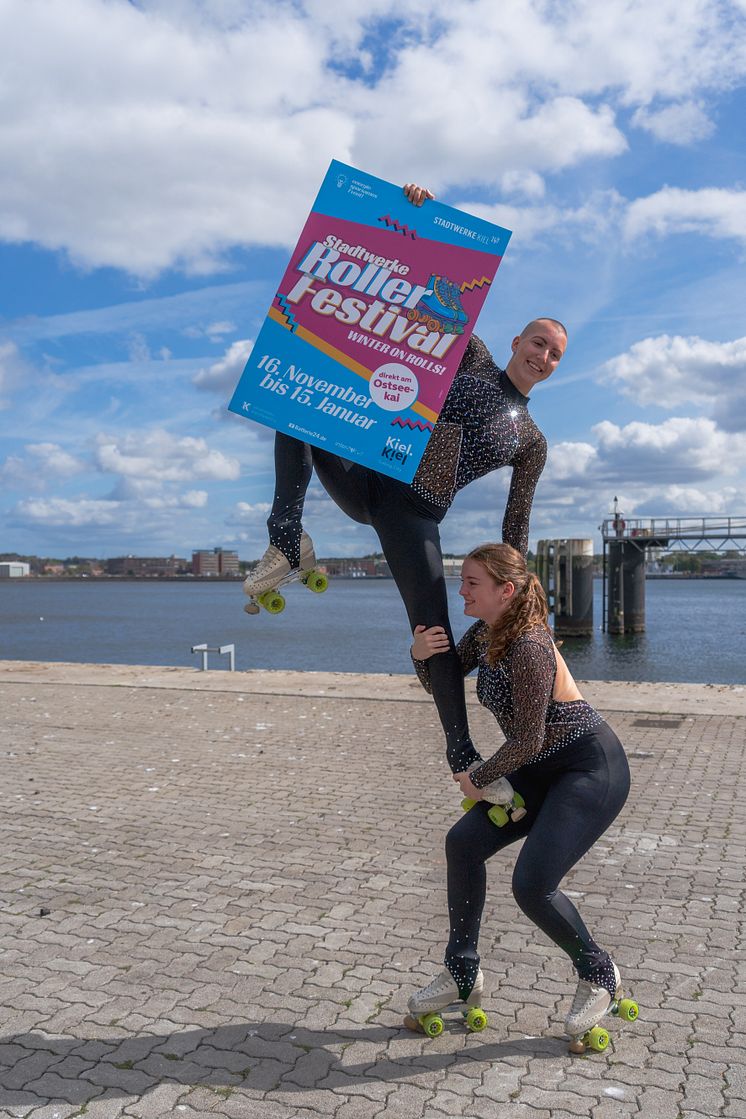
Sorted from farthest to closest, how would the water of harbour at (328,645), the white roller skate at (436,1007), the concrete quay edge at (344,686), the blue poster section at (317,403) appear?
1. the water of harbour at (328,645)
2. the concrete quay edge at (344,686)
3. the white roller skate at (436,1007)
4. the blue poster section at (317,403)

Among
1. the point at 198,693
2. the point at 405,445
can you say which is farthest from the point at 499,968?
Answer: the point at 198,693

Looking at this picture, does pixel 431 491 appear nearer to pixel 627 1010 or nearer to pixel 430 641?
pixel 430 641

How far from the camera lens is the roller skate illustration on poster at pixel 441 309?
3.87 meters

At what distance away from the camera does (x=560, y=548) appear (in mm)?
59938

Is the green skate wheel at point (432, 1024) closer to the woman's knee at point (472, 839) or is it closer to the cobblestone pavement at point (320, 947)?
the cobblestone pavement at point (320, 947)

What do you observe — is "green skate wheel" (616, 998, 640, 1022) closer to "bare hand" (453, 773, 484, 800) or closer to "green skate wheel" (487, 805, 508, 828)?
"green skate wheel" (487, 805, 508, 828)

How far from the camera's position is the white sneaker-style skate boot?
4.12 metres

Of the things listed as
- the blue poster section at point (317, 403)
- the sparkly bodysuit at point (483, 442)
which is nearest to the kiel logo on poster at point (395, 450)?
the blue poster section at point (317, 403)

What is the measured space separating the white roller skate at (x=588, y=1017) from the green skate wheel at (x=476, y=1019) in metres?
0.38

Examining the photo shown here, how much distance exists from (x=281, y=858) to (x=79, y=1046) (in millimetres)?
2941

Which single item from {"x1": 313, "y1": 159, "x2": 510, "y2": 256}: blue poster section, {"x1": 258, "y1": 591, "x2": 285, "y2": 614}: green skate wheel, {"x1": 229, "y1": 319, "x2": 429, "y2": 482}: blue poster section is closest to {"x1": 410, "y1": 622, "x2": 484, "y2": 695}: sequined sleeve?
{"x1": 258, "y1": 591, "x2": 285, "y2": 614}: green skate wheel

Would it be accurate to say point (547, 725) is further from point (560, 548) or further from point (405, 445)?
point (560, 548)

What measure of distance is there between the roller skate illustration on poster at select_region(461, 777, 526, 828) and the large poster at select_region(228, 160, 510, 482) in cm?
131

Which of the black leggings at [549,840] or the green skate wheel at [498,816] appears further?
Result: the green skate wheel at [498,816]
